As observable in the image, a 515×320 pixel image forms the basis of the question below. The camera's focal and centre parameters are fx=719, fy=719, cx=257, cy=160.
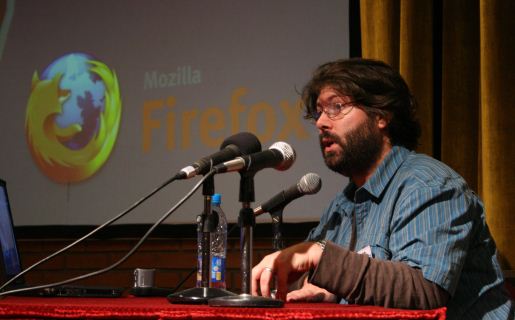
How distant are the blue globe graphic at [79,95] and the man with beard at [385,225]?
1.42m

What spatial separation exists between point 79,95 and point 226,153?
2.13 meters

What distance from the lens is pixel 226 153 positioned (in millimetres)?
1454

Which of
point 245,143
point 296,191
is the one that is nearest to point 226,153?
point 245,143

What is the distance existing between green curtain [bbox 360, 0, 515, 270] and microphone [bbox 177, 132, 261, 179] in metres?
1.26

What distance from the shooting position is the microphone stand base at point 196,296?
1270mm

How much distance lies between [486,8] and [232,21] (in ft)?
3.72

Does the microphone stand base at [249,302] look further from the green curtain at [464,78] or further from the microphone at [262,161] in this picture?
the green curtain at [464,78]

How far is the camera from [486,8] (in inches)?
99.8

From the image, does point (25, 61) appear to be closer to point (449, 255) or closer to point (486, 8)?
point (486, 8)

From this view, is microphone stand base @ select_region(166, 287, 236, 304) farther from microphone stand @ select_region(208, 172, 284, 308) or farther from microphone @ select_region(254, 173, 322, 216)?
microphone @ select_region(254, 173, 322, 216)

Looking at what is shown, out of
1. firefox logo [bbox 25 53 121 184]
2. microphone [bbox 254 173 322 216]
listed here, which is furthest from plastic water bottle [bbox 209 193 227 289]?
firefox logo [bbox 25 53 121 184]

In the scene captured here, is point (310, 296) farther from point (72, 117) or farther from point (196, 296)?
point (72, 117)

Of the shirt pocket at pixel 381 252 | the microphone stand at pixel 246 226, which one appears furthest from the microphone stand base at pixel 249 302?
the shirt pocket at pixel 381 252

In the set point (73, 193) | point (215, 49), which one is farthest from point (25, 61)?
point (215, 49)
